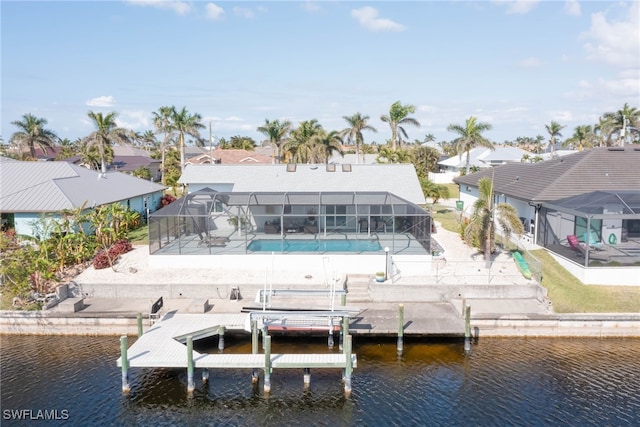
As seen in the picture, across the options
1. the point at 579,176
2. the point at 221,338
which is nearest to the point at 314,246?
the point at 221,338

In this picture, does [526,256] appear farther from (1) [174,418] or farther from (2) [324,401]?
(1) [174,418]

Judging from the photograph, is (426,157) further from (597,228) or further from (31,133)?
(31,133)

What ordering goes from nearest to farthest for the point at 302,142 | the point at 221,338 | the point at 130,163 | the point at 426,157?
the point at 221,338
the point at 302,142
the point at 426,157
the point at 130,163

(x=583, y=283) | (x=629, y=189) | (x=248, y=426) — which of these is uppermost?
(x=629, y=189)

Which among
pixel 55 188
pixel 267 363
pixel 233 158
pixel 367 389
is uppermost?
pixel 233 158

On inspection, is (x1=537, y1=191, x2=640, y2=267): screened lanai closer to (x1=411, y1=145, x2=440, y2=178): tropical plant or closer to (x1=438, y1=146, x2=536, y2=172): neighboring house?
(x1=411, y1=145, x2=440, y2=178): tropical plant

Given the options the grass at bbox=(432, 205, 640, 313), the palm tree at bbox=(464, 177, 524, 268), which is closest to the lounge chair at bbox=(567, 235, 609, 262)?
the grass at bbox=(432, 205, 640, 313)

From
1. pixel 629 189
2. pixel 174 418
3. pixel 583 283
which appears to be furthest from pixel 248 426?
pixel 629 189
